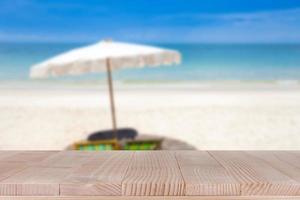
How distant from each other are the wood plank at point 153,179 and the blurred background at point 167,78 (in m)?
3.42

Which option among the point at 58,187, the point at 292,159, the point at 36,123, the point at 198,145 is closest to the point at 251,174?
the point at 292,159

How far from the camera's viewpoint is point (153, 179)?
87 cm

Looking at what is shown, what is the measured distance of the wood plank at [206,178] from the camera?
2.72ft

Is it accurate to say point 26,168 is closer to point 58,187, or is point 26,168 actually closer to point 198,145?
point 58,187

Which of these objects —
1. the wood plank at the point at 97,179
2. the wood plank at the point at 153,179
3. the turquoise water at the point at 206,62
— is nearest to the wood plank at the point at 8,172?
the wood plank at the point at 97,179

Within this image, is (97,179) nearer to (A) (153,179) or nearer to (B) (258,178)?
(A) (153,179)

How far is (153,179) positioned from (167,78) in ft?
85.6

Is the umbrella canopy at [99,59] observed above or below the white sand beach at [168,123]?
above

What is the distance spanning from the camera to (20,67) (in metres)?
32.7

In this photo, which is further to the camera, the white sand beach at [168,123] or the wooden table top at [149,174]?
the white sand beach at [168,123]

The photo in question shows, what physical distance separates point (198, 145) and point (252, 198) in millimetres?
5818

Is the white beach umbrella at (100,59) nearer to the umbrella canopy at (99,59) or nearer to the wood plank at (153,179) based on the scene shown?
the umbrella canopy at (99,59)

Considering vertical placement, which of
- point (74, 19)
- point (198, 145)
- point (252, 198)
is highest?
point (74, 19)

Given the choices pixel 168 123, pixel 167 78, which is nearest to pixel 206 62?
pixel 167 78
